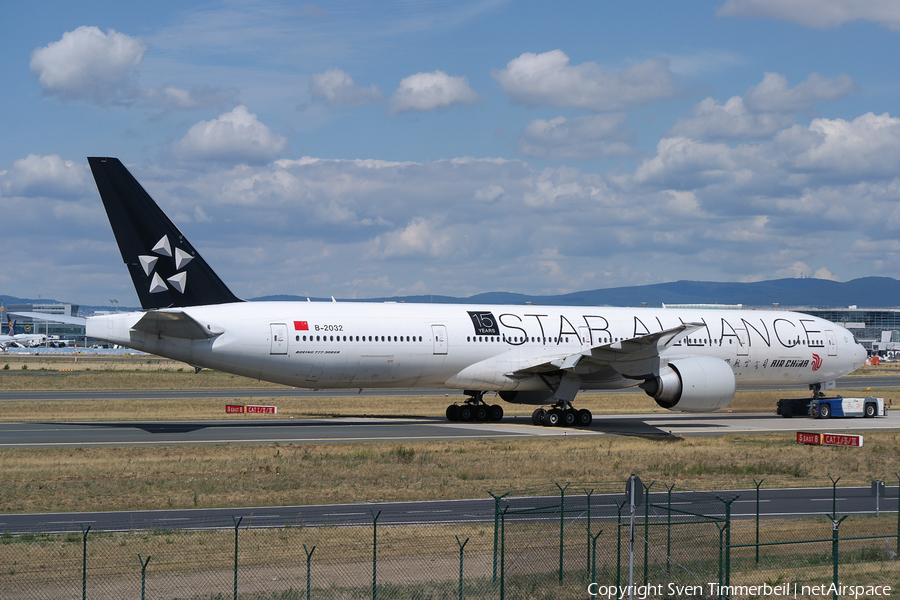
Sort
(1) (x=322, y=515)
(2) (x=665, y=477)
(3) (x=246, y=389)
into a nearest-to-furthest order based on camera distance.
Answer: (1) (x=322, y=515) < (2) (x=665, y=477) < (3) (x=246, y=389)

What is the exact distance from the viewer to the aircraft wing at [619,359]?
117 ft

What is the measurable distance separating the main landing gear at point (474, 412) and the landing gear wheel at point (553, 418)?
3075mm

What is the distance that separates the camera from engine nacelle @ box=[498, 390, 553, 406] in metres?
41.3

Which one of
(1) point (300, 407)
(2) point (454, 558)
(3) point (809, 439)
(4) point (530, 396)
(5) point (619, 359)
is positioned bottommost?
(1) point (300, 407)

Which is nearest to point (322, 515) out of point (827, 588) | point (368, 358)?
point (827, 588)

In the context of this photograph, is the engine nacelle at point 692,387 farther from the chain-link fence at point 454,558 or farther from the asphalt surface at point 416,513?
the chain-link fence at point 454,558

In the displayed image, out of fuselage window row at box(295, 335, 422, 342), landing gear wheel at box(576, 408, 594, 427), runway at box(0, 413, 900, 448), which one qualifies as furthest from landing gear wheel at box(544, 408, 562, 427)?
fuselage window row at box(295, 335, 422, 342)

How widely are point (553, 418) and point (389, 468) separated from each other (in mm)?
13640

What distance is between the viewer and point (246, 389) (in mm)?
64750

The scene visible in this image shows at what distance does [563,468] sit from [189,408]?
27194mm

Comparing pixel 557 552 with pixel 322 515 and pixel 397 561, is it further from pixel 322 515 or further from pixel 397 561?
pixel 322 515

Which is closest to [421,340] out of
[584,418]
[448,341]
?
[448,341]

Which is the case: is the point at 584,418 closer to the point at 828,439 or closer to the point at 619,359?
the point at 619,359

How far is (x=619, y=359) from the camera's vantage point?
36781 millimetres
